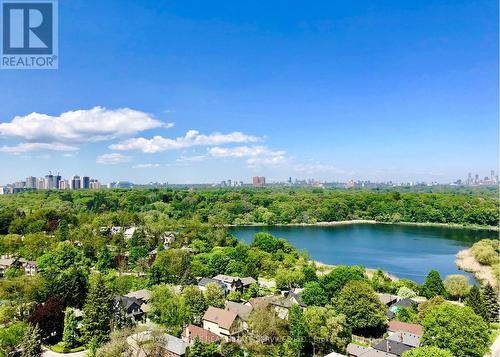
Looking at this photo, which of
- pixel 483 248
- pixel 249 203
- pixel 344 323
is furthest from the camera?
pixel 249 203

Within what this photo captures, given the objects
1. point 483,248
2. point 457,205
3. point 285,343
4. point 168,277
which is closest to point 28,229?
point 168,277

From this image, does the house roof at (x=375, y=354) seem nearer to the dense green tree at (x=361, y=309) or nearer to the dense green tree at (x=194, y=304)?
the dense green tree at (x=361, y=309)

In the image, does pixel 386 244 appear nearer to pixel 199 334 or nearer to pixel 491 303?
pixel 491 303

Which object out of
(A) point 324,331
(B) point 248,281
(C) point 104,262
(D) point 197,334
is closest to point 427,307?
(A) point 324,331

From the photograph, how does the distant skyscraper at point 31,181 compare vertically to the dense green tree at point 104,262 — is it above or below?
above

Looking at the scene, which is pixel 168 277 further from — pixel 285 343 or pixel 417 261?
pixel 417 261

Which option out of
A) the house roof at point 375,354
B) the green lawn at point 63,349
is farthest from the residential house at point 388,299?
the green lawn at point 63,349

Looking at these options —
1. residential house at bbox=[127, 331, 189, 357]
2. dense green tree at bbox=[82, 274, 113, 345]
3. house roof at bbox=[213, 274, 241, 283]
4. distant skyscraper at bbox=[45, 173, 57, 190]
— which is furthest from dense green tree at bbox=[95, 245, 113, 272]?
distant skyscraper at bbox=[45, 173, 57, 190]
